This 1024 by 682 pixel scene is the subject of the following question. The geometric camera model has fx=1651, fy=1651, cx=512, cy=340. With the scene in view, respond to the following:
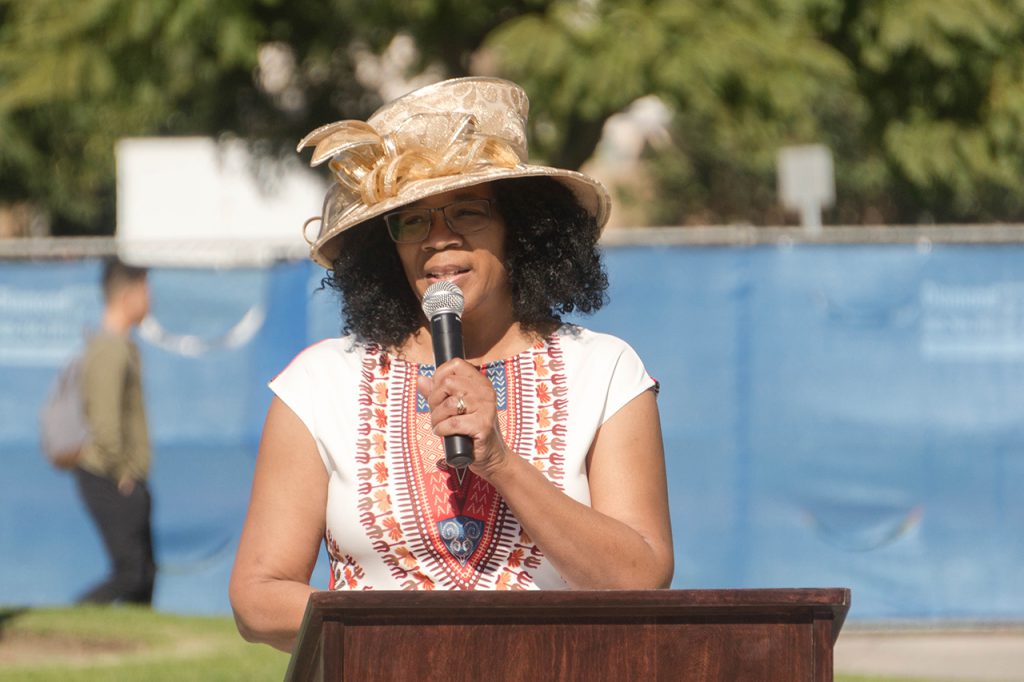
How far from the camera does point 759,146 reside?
39.3 ft

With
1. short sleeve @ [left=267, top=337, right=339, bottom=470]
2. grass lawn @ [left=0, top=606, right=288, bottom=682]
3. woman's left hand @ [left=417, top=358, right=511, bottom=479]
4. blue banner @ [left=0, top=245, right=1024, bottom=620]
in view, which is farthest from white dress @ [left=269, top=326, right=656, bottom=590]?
blue banner @ [left=0, top=245, right=1024, bottom=620]

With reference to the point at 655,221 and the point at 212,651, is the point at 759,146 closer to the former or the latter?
the point at 212,651

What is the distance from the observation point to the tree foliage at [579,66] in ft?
37.6

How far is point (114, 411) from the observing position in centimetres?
937

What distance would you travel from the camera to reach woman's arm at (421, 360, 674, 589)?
254 centimetres

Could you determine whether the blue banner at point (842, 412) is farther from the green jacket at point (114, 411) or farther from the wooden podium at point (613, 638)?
the wooden podium at point (613, 638)

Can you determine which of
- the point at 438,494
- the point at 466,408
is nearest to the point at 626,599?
the point at 466,408

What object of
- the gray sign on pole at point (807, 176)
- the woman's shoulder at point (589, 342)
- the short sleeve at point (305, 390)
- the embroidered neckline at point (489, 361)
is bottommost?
the short sleeve at point (305, 390)

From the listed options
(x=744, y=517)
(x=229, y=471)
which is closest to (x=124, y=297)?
(x=229, y=471)

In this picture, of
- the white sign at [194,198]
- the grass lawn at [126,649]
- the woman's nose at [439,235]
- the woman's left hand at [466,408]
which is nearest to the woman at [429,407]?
the woman's nose at [439,235]

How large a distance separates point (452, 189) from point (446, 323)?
31 cm

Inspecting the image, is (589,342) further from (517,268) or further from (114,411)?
(114,411)

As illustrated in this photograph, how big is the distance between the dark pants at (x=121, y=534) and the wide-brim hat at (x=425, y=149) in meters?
6.52

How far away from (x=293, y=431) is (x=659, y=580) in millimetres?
701
